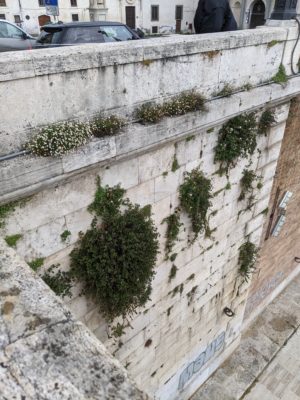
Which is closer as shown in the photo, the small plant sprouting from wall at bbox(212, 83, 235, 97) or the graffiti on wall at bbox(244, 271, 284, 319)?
the small plant sprouting from wall at bbox(212, 83, 235, 97)

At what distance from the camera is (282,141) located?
6699mm

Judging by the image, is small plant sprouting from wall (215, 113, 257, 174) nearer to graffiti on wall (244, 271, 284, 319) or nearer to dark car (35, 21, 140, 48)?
dark car (35, 21, 140, 48)

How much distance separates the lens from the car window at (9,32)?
10016 mm

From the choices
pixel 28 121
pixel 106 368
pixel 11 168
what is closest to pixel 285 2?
pixel 28 121

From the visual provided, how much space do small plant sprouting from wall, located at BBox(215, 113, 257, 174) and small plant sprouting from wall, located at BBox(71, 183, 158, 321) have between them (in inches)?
63.6

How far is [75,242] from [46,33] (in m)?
6.02

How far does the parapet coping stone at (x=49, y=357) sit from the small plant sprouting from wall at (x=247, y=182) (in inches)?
181

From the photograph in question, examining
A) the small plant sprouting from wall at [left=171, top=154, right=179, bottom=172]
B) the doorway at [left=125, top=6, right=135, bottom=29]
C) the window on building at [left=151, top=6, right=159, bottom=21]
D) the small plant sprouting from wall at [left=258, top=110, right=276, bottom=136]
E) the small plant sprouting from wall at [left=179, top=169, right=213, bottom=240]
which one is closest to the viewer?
the small plant sprouting from wall at [left=171, top=154, right=179, bottom=172]

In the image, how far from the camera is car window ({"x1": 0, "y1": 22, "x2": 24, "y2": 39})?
10.0m

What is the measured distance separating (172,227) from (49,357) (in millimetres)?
3378

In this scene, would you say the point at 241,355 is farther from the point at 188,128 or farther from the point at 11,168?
the point at 11,168

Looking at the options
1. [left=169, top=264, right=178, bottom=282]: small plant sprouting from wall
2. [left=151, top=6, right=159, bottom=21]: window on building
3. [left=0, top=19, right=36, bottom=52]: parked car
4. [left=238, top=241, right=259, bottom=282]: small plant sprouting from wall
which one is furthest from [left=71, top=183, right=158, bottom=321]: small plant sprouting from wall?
[left=151, top=6, right=159, bottom=21]: window on building

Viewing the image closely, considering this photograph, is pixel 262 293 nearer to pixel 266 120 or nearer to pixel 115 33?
pixel 266 120

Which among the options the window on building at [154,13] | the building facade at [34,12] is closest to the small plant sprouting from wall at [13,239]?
the building facade at [34,12]
